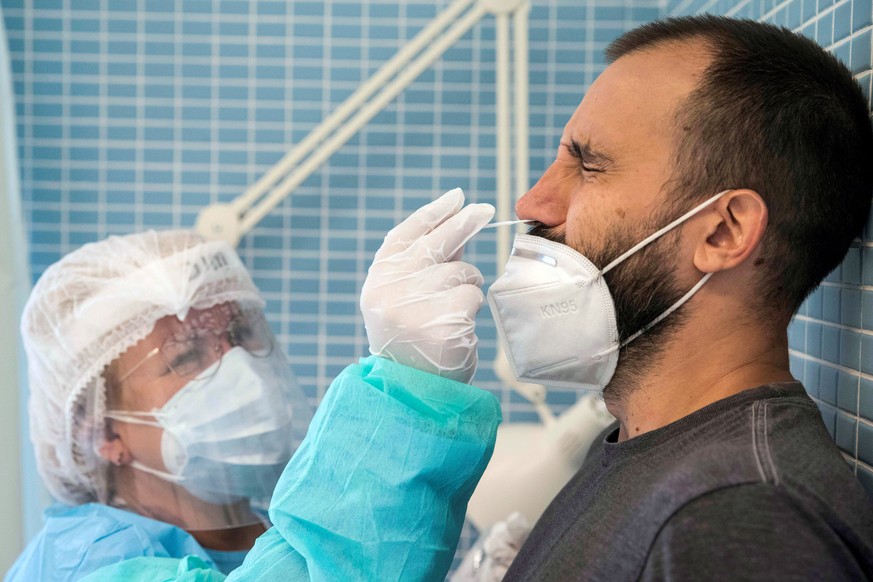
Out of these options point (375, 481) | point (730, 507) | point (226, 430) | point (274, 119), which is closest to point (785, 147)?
point (730, 507)

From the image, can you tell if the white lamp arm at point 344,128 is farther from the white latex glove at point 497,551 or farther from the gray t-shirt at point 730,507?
the gray t-shirt at point 730,507

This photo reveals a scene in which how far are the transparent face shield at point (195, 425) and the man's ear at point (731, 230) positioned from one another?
2.74 ft

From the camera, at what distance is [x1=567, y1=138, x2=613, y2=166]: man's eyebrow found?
918 mm

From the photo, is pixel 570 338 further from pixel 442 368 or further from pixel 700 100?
pixel 700 100

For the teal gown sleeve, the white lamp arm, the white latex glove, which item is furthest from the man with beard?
the white lamp arm

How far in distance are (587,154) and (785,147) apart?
21cm

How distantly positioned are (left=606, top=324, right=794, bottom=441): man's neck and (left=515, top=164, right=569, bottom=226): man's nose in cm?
19

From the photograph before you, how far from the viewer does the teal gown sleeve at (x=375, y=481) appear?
904 mm

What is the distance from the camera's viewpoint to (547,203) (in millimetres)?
963

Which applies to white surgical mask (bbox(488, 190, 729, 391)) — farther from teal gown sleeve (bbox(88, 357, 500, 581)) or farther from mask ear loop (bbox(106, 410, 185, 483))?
mask ear loop (bbox(106, 410, 185, 483))

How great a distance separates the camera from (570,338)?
917 millimetres

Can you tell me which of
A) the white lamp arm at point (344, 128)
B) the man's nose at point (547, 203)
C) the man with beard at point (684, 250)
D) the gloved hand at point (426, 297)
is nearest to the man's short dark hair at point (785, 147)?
the man with beard at point (684, 250)

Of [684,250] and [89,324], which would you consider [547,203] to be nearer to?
[684,250]

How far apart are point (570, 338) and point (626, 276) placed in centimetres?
9
